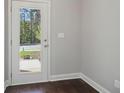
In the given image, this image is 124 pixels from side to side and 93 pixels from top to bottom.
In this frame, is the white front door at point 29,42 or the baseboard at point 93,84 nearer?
the baseboard at point 93,84

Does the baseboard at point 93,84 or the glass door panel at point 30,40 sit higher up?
the glass door panel at point 30,40

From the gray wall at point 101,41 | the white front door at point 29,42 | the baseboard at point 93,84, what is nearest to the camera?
the gray wall at point 101,41

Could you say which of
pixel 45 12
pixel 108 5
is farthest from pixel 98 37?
pixel 45 12

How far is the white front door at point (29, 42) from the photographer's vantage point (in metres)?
3.41

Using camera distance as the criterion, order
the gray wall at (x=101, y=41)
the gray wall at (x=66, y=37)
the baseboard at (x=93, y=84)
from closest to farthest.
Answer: the gray wall at (x=101, y=41) < the baseboard at (x=93, y=84) < the gray wall at (x=66, y=37)

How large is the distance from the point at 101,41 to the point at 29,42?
1946 mm

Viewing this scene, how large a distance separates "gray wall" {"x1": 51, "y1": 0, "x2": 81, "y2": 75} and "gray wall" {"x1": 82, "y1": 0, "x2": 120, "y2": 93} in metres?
0.21

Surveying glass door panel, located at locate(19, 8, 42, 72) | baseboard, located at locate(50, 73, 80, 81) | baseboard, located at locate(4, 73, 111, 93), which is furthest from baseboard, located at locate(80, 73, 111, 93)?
glass door panel, located at locate(19, 8, 42, 72)

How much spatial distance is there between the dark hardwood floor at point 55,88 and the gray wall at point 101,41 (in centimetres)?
35

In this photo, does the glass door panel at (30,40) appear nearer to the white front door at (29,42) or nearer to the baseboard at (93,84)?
the white front door at (29,42)

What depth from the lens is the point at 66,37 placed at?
3865 millimetres

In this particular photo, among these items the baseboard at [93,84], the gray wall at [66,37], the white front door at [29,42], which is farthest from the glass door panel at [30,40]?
the baseboard at [93,84]

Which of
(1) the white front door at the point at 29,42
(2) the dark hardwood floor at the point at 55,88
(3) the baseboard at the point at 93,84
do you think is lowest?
(2) the dark hardwood floor at the point at 55,88

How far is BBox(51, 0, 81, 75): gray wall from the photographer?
3736mm
